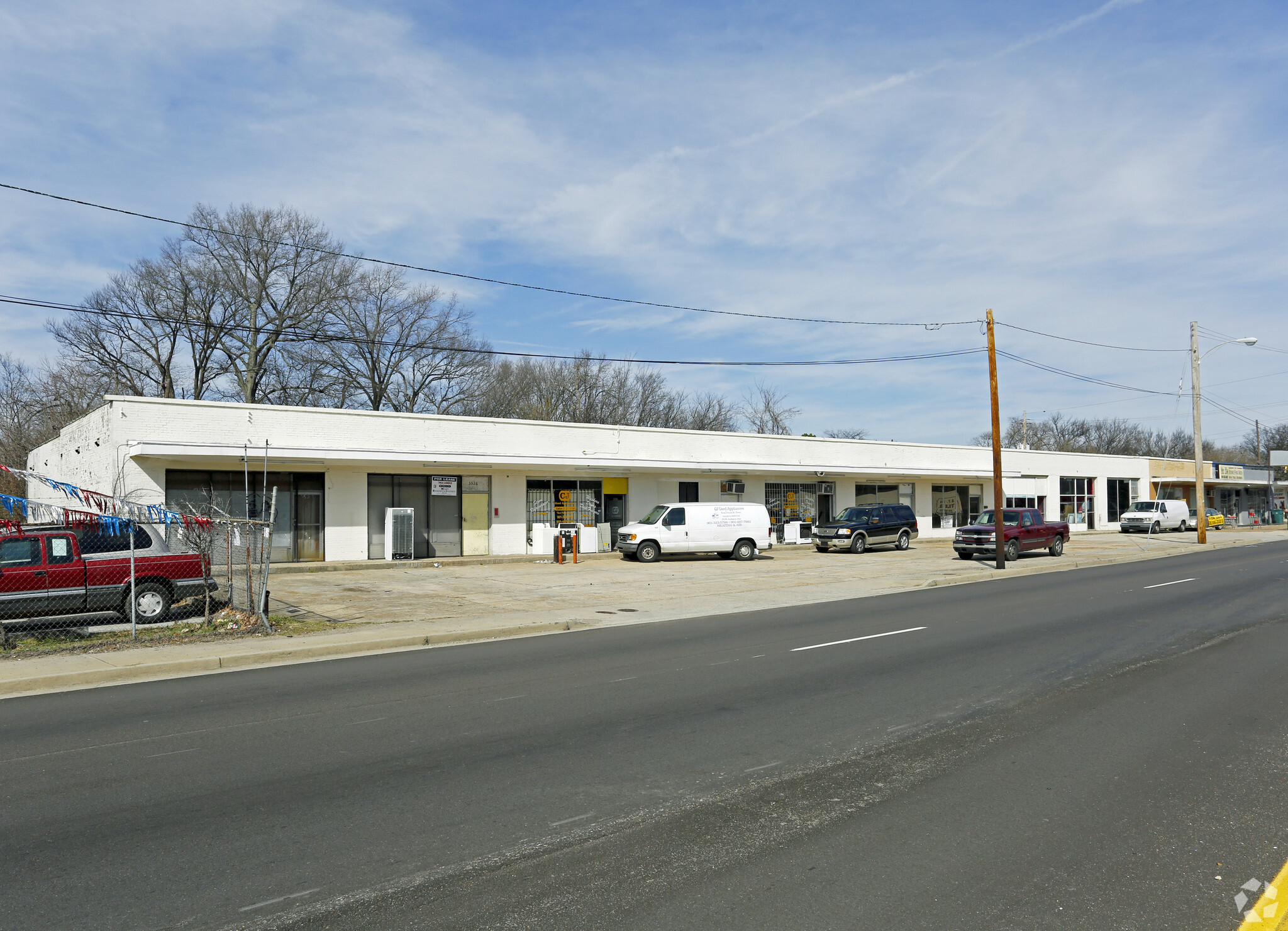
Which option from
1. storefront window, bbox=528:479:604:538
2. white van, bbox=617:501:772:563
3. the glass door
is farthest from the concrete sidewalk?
storefront window, bbox=528:479:604:538

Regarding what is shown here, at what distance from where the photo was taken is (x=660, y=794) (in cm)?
580

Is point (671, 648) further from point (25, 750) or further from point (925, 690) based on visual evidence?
point (25, 750)

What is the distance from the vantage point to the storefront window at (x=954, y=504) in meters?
47.0

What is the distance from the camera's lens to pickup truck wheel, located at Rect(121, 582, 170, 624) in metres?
14.5

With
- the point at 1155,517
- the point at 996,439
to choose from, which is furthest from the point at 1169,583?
the point at 1155,517

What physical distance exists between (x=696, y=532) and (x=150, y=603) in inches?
735

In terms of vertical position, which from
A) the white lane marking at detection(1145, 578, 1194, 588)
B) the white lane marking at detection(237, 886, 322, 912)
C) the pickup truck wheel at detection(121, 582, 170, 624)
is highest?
the pickup truck wheel at detection(121, 582, 170, 624)

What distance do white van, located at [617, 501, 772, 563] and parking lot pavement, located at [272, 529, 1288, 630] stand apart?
0.53 m

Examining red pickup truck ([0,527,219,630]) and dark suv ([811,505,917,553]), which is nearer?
red pickup truck ([0,527,219,630])

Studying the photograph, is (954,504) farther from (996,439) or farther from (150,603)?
(150,603)

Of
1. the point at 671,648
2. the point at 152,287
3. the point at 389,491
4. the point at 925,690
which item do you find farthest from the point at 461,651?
the point at 152,287

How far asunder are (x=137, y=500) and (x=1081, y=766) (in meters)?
24.0

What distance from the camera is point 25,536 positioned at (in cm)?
1355

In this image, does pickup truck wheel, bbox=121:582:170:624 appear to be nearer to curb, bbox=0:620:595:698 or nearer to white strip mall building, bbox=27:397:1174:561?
curb, bbox=0:620:595:698
